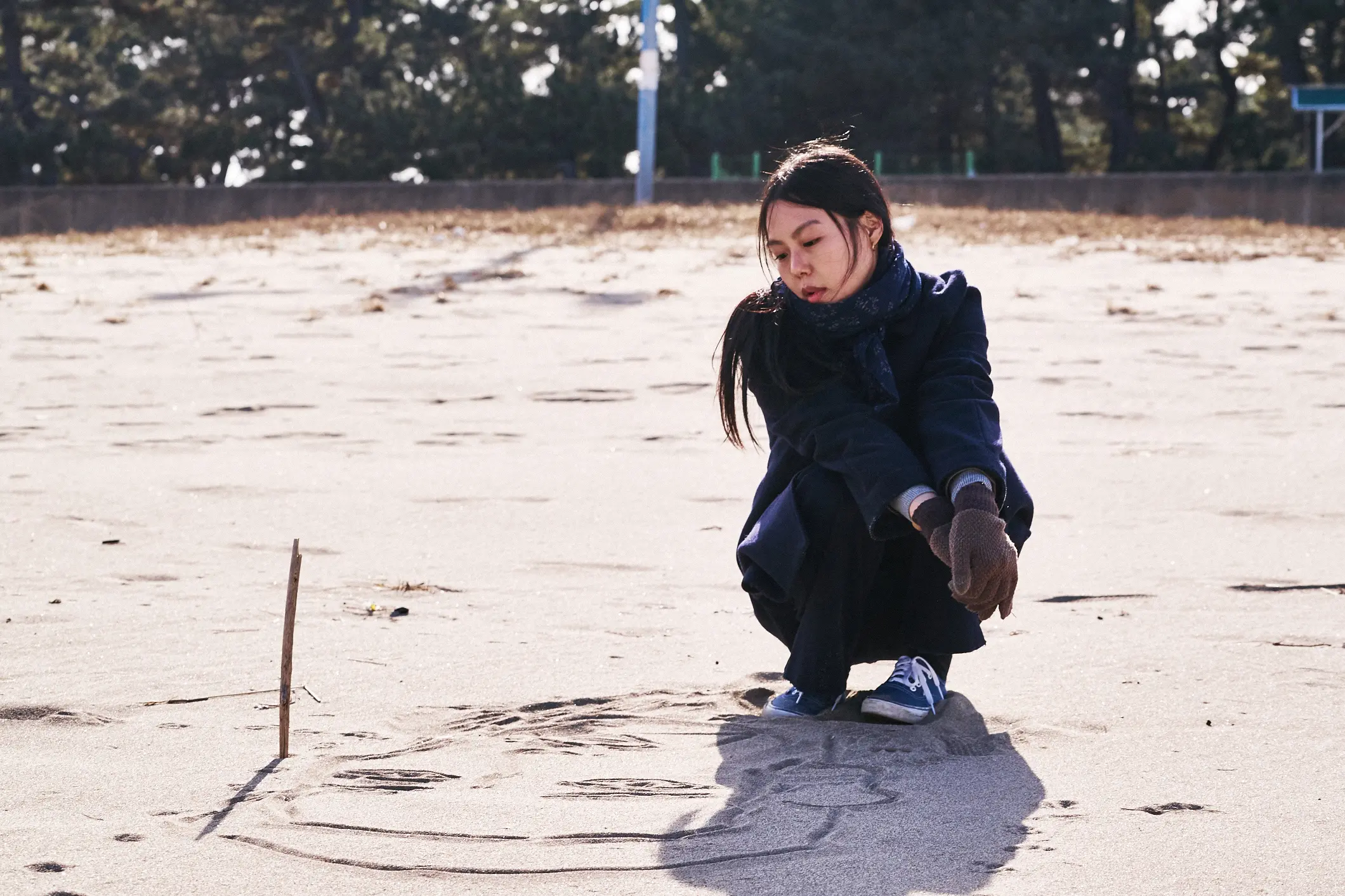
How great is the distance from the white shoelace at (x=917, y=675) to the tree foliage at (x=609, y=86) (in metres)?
22.4

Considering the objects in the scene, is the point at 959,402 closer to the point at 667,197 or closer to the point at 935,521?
the point at 935,521

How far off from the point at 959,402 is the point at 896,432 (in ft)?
0.45

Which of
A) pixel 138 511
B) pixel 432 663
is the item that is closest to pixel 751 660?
pixel 432 663

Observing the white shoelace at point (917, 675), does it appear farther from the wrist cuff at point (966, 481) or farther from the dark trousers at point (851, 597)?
the wrist cuff at point (966, 481)

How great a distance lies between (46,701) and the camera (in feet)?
9.32

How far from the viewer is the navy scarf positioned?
8.97 feet

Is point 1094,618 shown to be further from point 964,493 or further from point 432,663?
point 432,663

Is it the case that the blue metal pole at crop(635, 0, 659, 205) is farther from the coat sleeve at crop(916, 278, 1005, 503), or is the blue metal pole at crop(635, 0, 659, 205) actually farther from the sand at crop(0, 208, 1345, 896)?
the coat sleeve at crop(916, 278, 1005, 503)

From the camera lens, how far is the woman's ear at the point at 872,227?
9.03 feet

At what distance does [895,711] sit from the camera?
2.78 m

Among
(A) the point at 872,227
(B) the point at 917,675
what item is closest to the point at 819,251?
(A) the point at 872,227

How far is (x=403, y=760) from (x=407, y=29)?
3325 cm

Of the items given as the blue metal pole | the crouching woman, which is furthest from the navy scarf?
the blue metal pole

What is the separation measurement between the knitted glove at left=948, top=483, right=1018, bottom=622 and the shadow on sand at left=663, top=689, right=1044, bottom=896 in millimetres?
296
